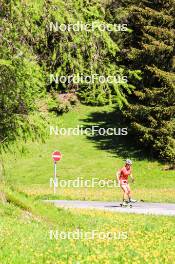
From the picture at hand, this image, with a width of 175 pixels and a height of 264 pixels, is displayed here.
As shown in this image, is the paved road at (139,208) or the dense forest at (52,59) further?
the paved road at (139,208)

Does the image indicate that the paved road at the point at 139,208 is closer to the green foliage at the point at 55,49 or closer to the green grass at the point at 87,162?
the green foliage at the point at 55,49

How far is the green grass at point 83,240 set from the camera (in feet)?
36.0

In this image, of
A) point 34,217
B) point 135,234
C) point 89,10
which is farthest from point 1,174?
point 89,10

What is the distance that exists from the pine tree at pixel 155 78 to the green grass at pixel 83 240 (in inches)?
1122

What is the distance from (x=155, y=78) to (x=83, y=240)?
122 feet

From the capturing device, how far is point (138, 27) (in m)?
51.2

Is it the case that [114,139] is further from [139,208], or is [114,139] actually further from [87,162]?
[139,208]

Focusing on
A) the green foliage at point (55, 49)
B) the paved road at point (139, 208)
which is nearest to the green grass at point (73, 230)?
the green foliage at point (55, 49)

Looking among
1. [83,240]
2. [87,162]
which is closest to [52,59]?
[83,240]

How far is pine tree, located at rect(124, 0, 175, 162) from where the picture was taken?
47219mm

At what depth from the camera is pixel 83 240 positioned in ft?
43.1

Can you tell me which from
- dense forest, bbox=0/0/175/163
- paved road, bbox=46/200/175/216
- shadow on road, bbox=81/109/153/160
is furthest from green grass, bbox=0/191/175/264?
shadow on road, bbox=81/109/153/160

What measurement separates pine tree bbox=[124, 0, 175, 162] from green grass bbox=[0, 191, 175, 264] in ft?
93.5

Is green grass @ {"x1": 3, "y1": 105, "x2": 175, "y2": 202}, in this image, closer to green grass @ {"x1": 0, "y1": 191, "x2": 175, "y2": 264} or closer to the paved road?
the paved road
